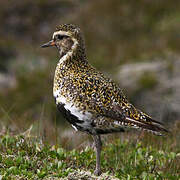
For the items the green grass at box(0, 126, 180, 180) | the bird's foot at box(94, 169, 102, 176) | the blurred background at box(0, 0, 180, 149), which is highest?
the blurred background at box(0, 0, 180, 149)

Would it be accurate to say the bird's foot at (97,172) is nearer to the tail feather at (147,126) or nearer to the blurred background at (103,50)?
the tail feather at (147,126)

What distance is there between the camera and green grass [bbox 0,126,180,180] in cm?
530

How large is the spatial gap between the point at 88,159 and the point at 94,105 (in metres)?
1.17

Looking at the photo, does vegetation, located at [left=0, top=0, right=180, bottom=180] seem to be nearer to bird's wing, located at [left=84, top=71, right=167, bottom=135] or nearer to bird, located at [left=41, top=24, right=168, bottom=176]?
bird, located at [left=41, top=24, right=168, bottom=176]

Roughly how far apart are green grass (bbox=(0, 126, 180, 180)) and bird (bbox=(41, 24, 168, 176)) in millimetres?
502

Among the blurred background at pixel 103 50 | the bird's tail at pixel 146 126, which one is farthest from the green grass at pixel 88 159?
the blurred background at pixel 103 50

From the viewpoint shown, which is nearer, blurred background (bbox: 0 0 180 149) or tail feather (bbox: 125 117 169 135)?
tail feather (bbox: 125 117 169 135)

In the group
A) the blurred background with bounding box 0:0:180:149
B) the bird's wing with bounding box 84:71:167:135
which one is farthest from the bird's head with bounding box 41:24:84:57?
the blurred background with bounding box 0:0:180:149

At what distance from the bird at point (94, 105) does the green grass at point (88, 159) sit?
50 centimetres

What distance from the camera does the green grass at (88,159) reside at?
530 centimetres

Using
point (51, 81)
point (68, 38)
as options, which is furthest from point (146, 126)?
point (51, 81)

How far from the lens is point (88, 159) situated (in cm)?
608

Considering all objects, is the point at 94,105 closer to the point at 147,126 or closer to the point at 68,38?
the point at 147,126

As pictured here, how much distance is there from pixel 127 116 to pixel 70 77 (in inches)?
36.8
